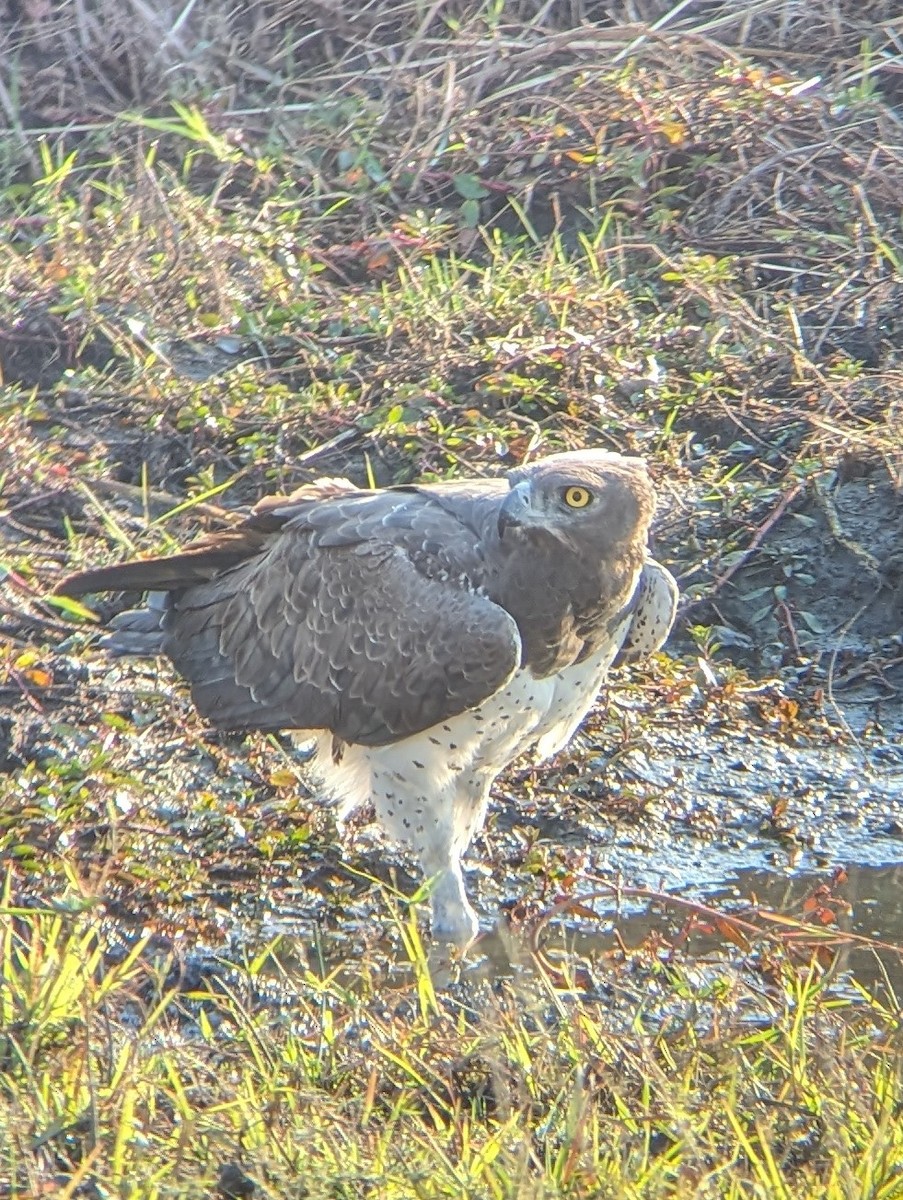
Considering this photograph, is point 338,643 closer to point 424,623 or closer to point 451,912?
point 424,623

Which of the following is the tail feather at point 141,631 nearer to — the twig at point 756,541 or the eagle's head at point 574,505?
the eagle's head at point 574,505

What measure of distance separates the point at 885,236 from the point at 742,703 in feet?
8.70

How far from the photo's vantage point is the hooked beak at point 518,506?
13.8 feet

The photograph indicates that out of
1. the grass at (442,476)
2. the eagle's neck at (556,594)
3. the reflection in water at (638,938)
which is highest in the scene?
the eagle's neck at (556,594)

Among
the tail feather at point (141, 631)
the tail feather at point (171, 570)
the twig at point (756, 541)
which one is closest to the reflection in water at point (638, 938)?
the tail feather at point (141, 631)

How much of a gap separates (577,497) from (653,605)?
1.85ft

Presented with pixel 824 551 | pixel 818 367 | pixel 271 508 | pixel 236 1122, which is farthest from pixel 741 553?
pixel 236 1122

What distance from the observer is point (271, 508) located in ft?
15.7

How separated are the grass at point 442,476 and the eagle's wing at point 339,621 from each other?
1.17 ft

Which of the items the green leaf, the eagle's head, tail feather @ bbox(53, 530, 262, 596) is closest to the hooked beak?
the eagle's head

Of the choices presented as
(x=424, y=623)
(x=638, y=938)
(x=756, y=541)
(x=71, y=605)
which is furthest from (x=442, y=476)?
(x=638, y=938)

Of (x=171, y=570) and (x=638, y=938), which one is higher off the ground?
(x=171, y=570)

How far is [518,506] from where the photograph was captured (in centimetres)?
422

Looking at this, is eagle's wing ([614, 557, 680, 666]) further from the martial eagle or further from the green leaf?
the green leaf
